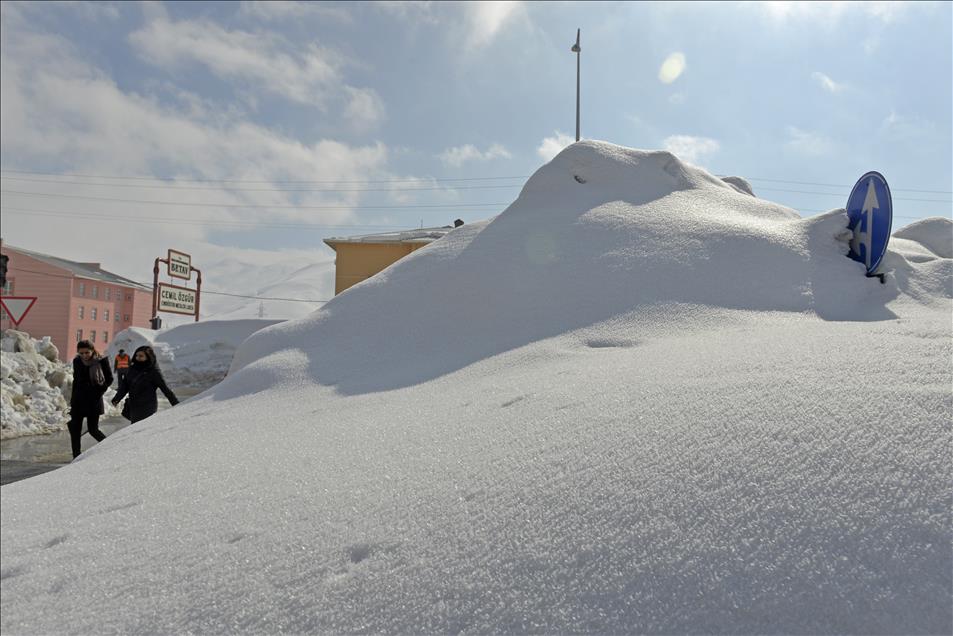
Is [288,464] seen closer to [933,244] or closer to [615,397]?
[615,397]

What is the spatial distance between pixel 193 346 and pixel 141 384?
1840cm

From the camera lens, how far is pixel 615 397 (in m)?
2.54

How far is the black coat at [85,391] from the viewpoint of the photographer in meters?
5.50

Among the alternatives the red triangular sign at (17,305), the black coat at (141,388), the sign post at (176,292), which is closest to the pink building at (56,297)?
the sign post at (176,292)

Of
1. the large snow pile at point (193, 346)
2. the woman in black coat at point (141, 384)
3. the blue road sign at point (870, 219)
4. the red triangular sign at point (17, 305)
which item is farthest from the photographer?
the large snow pile at point (193, 346)

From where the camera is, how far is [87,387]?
556 cm

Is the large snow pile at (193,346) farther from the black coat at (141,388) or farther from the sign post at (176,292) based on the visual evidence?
the black coat at (141,388)

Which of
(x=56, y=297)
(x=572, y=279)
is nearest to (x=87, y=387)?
(x=572, y=279)

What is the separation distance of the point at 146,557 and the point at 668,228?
496 cm

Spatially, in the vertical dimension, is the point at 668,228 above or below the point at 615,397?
above

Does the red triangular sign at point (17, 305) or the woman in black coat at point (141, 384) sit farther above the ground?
the red triangular sign at point (17, 305)

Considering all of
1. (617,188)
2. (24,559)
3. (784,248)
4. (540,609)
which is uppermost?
(617,188)

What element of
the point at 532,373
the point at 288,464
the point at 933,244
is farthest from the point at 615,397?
the point at 933,244

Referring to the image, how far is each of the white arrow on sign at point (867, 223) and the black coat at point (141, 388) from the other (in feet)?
21.7
